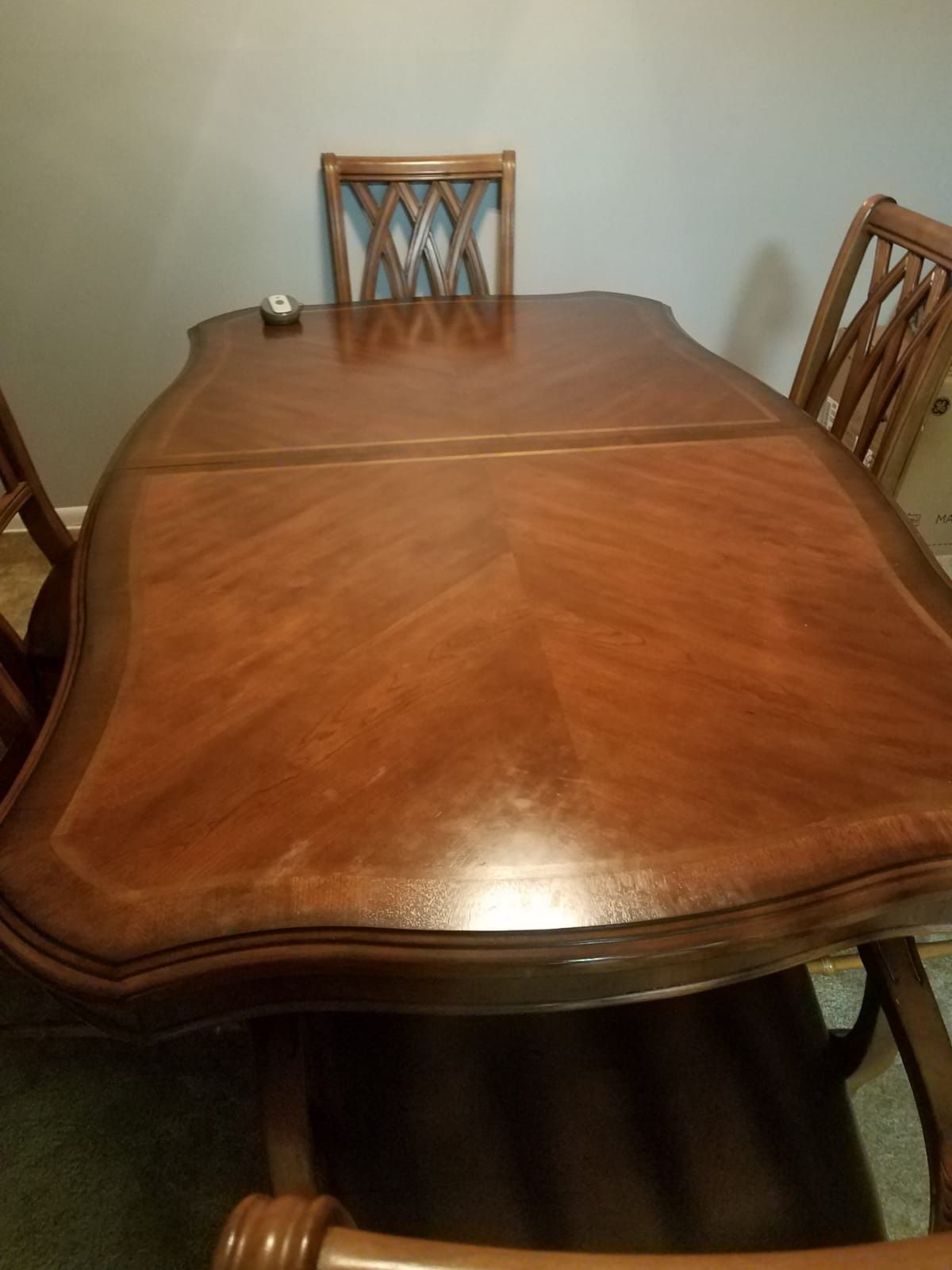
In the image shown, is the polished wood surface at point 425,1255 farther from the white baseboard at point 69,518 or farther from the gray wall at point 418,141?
the white baseboard at point 69,518

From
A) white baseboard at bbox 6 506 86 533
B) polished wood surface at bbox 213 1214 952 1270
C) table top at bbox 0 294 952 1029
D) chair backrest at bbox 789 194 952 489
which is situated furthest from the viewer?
white baseboard at bbox 6 506 86 533

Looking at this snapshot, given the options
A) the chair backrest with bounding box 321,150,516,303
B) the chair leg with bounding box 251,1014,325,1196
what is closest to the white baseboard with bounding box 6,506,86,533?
the chair backrest with bounding box 321,150,516,303

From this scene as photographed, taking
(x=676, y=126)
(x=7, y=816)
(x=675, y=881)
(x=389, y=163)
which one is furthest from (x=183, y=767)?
(x=676, y=126)

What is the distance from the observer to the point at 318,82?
69.9 inches

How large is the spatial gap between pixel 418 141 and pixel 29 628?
1409 millimetres

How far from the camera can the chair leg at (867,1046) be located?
718 mm

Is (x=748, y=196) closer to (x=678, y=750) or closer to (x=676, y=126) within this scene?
(x=676, y=126)

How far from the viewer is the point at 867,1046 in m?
0.73

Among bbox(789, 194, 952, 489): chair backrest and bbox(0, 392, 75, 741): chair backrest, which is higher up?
bbox(789, 194, 952, 489): chair backrest

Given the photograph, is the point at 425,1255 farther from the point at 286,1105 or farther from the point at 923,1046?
the point at 923,1046

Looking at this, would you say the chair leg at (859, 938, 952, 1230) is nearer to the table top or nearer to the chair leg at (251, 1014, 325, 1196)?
the table top

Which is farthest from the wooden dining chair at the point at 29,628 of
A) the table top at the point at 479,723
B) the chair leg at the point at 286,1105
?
the chair leg at the point at 286,1105

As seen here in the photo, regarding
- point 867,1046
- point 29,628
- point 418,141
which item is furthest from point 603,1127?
point 418,141

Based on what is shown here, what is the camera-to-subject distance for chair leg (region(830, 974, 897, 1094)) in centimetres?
72
